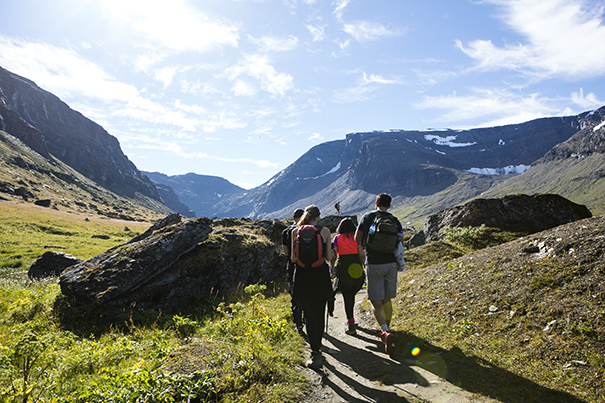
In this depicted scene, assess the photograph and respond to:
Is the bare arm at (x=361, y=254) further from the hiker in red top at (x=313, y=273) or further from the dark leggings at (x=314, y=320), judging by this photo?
the dark leggings at (x=314, y=320)

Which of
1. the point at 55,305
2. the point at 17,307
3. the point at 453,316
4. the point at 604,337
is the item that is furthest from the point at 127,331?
the point at 604,337

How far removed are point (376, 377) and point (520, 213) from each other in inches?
765

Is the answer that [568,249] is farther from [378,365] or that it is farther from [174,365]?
[174,365]

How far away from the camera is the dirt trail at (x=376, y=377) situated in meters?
4.86

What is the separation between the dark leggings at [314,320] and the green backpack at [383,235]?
185cm

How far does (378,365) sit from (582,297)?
428 centimetres

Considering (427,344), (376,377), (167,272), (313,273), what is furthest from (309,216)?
(167,272)

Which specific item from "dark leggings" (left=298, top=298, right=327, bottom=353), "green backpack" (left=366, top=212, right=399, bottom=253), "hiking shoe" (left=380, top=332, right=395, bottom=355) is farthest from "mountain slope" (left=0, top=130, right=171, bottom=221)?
"hiking shoe" (left=380, top=332, right=395, bottom=355)

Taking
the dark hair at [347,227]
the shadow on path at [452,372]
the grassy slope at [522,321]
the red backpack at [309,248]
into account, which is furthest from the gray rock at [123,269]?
the grassy slope at [522,321]

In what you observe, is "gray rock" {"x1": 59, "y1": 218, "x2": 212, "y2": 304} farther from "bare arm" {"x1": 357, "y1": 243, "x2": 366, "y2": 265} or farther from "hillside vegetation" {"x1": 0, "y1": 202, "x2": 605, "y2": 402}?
"bare arm" {"x1": 357, "y1": 243, "x2": 366, "y2": 265}

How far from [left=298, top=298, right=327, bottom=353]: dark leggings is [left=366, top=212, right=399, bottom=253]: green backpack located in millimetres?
1854

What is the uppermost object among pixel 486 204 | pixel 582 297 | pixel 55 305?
pixel 486 204

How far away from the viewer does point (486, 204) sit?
2042 cm

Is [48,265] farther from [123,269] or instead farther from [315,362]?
[315,362]
